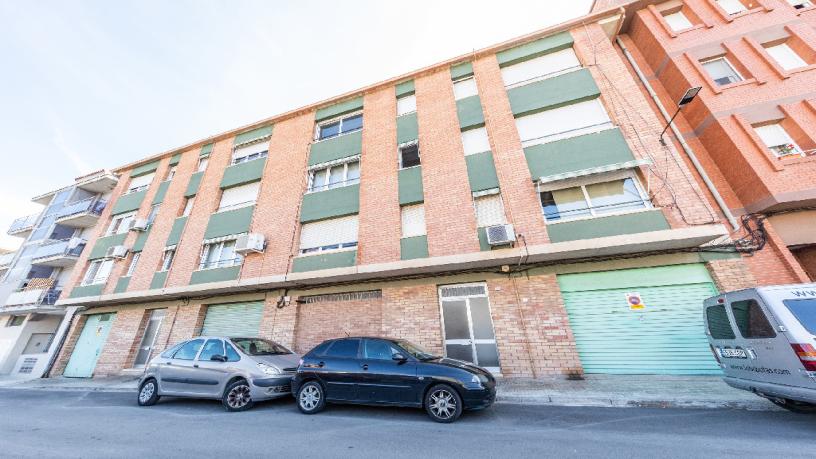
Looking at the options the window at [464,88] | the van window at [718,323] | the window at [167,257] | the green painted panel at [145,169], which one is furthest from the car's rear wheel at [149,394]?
the green painted panel at [145,169]

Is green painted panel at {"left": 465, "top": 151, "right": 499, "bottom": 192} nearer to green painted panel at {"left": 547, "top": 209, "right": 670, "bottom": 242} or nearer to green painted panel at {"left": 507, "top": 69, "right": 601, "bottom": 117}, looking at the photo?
green painted panel at {"left": 507, "top": 69, "right": 601, "bottom": 117}

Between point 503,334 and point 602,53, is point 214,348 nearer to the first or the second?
point 503,334

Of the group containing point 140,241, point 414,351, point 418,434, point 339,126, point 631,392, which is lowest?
point 418,434

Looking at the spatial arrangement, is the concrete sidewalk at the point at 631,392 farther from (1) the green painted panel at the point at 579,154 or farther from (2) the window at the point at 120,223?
(2) the window at the point at 120,223

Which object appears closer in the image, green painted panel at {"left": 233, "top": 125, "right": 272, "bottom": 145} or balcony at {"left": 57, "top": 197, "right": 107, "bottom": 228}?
green painted panel at {"left": 233, "top": 125, "right": 272, "bottom": 145}

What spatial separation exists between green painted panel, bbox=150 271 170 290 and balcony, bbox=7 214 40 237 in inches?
758

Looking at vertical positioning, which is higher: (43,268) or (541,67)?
(541,67)

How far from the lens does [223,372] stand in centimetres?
620

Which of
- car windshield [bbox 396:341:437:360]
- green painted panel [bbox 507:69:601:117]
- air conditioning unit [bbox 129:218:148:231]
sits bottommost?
car windshield [bbox 396:341:437:360]

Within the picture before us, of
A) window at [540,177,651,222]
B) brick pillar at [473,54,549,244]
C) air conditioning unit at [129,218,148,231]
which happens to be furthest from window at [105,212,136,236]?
window at [540,177,651,222]

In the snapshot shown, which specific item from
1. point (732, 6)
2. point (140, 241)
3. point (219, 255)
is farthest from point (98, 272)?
point (732, 6)

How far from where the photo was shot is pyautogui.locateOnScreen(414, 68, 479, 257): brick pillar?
8.74m

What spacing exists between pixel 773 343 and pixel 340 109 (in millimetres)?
14591

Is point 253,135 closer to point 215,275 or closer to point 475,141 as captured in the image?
point 215,275
